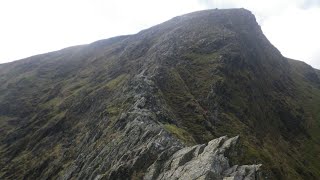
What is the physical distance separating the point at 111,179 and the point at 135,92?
93.1ft

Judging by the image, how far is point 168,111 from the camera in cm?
6425

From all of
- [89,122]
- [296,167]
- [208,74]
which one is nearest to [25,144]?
[89,122]

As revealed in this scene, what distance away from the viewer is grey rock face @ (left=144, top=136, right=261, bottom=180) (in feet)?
106

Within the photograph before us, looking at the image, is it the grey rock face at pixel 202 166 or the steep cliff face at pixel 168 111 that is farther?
the steep cliff face at pixel 168 111

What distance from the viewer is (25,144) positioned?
8462 cm

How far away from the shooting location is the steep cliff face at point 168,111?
45938 millimetres

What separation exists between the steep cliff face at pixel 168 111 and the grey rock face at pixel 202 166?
Result: 14cm

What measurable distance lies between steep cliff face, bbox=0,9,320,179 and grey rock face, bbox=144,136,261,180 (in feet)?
0.46

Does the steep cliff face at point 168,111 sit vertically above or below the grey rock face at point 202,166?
below

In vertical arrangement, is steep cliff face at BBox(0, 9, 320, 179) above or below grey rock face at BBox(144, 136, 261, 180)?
below

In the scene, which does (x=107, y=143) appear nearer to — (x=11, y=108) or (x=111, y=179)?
(x=111, y=179)

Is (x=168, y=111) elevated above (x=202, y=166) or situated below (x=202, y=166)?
below

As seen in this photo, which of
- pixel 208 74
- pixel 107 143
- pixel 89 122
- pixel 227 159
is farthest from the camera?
pixel 208 74

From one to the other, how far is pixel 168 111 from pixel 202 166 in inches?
1226
